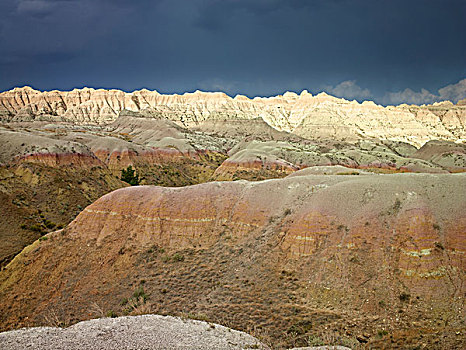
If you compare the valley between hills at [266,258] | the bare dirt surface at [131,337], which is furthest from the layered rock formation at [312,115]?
the bare dirt surface at [131,337]

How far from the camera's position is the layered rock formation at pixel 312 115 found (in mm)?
158125

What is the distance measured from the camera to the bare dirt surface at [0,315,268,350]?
28.7 feet

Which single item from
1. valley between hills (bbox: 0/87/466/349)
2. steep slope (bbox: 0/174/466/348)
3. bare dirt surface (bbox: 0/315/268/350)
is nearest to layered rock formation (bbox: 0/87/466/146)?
valley between hills (bbox: 0/87/466/349)

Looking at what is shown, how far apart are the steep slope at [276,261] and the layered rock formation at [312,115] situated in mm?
140196

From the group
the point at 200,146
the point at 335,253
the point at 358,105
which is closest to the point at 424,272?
the point at 335,253

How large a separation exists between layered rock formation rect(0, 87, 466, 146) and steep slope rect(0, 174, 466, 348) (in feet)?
460

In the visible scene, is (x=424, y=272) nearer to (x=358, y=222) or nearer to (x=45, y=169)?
(x=358, y=222)

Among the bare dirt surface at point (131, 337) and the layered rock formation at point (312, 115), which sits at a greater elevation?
the layered rock formation at point (312, 115)

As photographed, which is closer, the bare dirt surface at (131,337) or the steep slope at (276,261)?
the bare dirt surface at (131,337)

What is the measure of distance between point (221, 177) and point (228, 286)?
4970cm

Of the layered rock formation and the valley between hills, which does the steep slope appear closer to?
the valley between hills

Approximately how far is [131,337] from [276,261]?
433 inches

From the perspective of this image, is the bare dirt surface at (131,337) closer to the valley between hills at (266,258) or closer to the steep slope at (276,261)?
the valley between hills at (266,258)

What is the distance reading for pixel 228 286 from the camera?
17.5 meters
